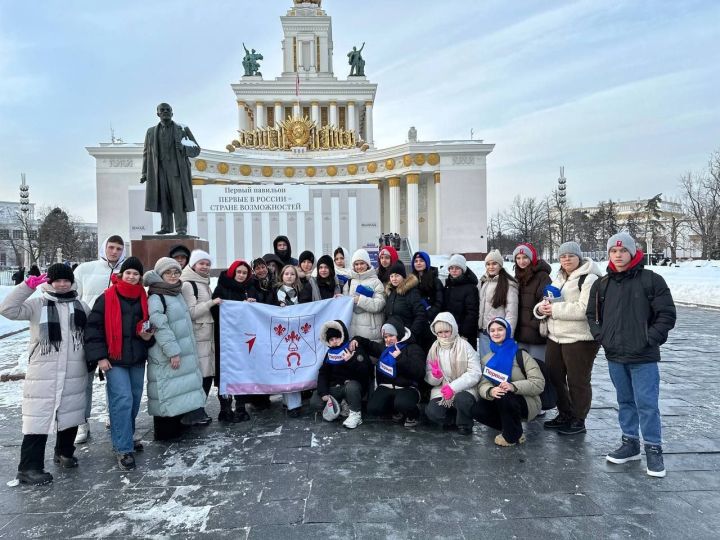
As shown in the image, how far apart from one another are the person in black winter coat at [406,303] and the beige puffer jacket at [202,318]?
70.8 inches

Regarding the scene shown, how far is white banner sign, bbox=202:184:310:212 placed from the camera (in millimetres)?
16406

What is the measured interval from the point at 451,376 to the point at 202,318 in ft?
8.07

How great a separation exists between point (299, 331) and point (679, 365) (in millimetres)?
5685

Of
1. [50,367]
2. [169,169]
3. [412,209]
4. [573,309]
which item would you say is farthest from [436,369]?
[412,209]

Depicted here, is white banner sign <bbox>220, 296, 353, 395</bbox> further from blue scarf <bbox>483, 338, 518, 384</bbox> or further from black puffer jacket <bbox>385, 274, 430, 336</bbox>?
blue scarf <bbox>483, 338, 518, 384</bbox>

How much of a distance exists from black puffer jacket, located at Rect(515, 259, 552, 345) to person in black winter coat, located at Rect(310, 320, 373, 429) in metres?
1.54

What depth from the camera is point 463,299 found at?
485 centimetres

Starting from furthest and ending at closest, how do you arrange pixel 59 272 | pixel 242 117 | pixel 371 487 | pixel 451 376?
pixel 242 117 → pixel 451 376 → pixel 59 272 → pixel 371 487

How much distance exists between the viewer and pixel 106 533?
104 inches

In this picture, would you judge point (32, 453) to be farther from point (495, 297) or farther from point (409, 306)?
point (495, 297)

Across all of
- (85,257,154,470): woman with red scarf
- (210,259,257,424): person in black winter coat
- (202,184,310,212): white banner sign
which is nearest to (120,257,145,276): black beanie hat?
(85,257,154,470): woman with red scarf

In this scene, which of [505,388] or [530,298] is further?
[530,298]

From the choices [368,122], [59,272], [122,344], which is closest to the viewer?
[59,272]

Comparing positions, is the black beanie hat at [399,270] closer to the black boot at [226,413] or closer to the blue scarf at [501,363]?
the blue scarf at [501,363]
